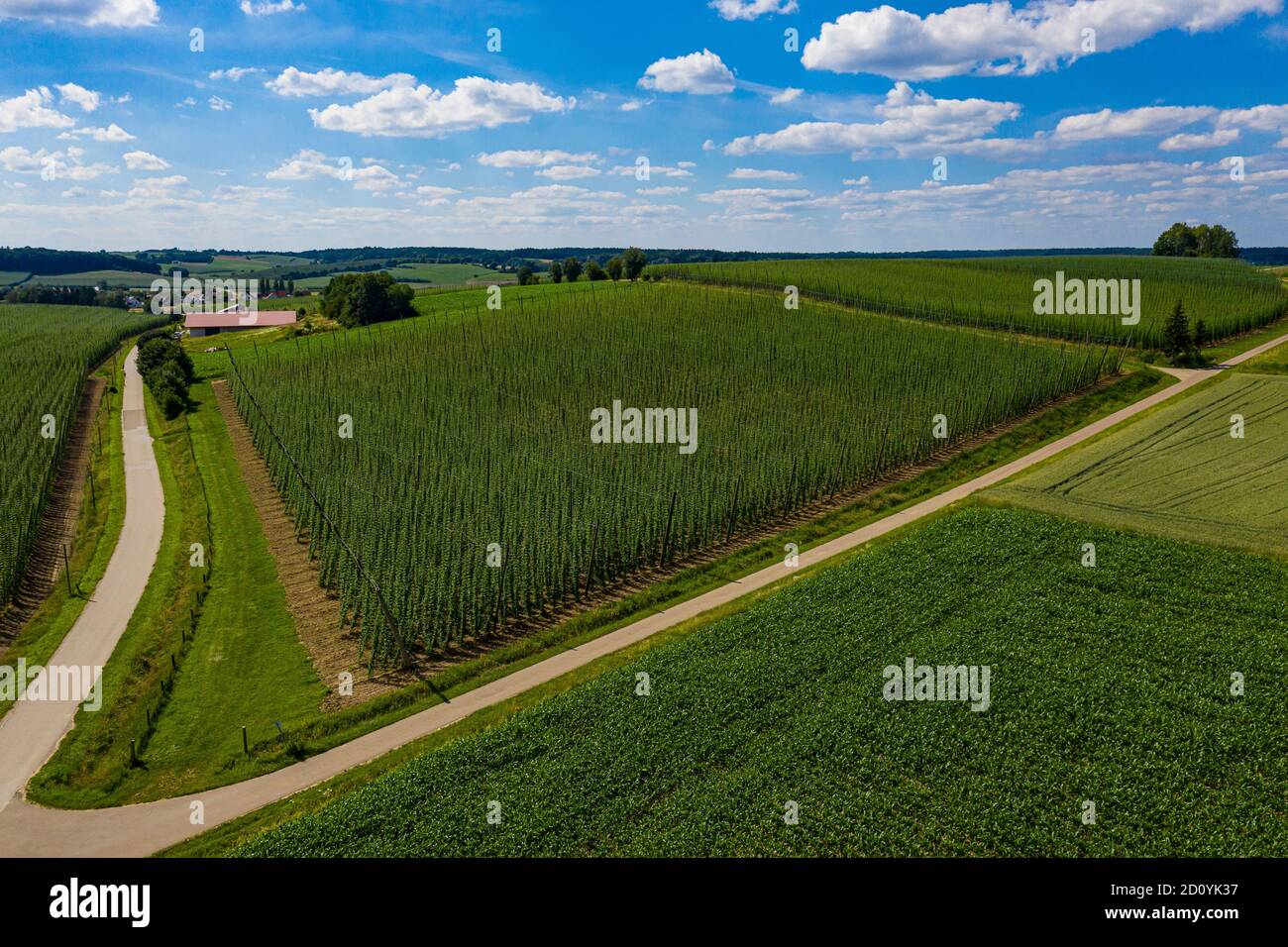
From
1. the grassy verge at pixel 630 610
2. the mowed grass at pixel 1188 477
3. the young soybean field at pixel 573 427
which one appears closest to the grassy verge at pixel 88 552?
the young soybean field at pixel 573 427

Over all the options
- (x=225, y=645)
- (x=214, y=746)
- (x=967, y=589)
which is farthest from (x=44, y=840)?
(x=967, y=589)

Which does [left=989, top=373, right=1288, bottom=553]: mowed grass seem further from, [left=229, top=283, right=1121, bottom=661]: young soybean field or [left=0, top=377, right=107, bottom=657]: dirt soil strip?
[left=0, top=377, right=107, bottom=657]: dirt soil strip

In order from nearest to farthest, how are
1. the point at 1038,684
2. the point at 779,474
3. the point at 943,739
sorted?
the point at 943,739
the point at 1038,684
the point at 779,474

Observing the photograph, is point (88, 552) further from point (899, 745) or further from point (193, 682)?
point (899, 745)

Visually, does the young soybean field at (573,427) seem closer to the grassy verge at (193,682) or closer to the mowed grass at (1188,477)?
the grassy verge at (193,682)

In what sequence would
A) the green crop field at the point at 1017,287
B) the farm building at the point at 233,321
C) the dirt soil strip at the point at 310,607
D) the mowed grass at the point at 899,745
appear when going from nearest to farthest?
the mowed grass at the point at 899,745
the dirt soil strip at the point at 310,607
the green crop field at the point at 1017,287
the farm building at the point at 233,321
